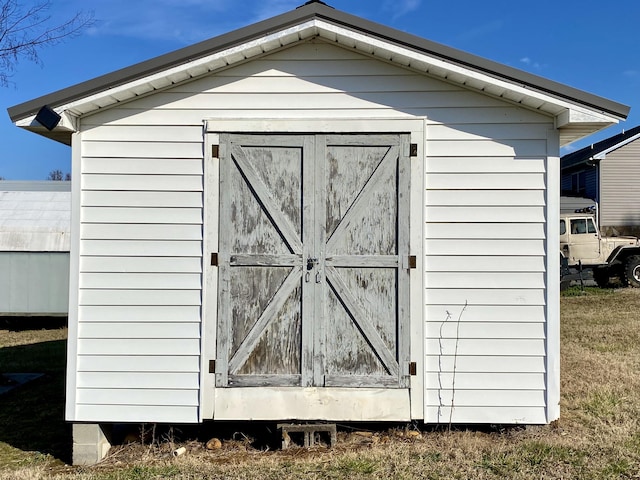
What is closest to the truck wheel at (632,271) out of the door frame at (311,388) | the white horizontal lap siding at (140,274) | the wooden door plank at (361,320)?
the door frame at (311,388)

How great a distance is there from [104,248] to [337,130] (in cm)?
208

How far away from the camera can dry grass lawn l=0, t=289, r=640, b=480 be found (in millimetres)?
3826

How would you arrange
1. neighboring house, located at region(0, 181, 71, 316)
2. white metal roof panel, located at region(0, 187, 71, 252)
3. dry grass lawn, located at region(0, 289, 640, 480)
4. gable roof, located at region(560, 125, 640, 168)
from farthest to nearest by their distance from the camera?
gable roof, located at region(560, 125, 640, 168)
white metal roof panel, located at region(0, 187, 71, 252)
neighboring house, located at region(0, 181, 71, 316)
dry grass lawn, located at region(0, 289, 640, 480)

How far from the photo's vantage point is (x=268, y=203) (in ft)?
14.2

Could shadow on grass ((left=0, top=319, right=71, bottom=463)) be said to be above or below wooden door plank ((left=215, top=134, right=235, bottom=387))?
below

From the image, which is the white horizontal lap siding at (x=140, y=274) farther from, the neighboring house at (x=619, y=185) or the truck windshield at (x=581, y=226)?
the neighboring house at (x=619, y=185)

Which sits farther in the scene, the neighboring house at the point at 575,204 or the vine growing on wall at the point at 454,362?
the neighboring house at the point at 575,204

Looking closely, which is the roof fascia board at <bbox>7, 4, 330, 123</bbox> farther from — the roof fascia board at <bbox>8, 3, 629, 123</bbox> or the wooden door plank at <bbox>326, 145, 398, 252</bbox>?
the wooden door plank at <bbox>326, 145, 398, 252</bbox>

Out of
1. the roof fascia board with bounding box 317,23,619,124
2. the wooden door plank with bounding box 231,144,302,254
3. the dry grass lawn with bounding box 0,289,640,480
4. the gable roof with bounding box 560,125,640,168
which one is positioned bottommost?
the dry grass lawn with bounding box 0,289,640,480

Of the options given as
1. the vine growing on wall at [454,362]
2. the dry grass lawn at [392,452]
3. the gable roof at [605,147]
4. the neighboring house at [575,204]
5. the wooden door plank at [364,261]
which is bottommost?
the dry grass lawn at [392,452]

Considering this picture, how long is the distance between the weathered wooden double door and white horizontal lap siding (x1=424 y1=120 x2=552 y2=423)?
0.30m

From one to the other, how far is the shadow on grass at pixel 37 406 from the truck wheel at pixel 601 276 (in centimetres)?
1314

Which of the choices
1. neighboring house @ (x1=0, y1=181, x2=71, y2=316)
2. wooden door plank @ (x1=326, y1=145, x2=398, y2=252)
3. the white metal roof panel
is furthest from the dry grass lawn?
the white metal roof panel

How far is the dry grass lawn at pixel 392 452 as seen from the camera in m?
3.83
